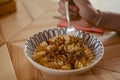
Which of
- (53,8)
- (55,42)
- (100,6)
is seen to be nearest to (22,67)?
(55,42)

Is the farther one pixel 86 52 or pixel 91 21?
pixel 91 21

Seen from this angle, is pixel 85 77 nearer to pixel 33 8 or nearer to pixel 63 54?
pixel 63 54

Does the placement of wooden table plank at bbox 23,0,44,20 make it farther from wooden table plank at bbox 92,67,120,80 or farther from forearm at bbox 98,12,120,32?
wooden table plank at bbox 92,67,120,80

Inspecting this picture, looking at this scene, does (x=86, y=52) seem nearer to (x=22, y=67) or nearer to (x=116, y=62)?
(x=116, y=62)

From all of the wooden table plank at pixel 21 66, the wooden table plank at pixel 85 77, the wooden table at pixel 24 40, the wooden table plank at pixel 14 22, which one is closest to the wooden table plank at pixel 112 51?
the wooden table at pixel 24 40

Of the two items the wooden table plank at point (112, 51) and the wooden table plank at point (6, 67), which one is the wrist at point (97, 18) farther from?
the wooden table plank at point (6, 67)

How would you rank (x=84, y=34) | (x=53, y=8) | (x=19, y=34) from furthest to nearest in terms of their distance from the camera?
(x=53, y=8) → (x=19, y=34) → (x=84, y=34)

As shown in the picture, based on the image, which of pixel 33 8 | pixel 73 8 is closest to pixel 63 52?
pixel 73 8
